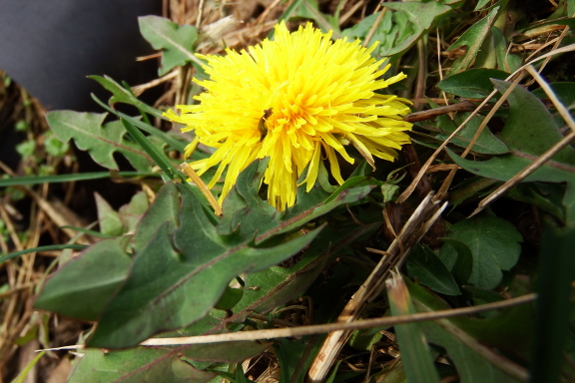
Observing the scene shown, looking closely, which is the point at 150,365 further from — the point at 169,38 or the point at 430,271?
the point at 169,38

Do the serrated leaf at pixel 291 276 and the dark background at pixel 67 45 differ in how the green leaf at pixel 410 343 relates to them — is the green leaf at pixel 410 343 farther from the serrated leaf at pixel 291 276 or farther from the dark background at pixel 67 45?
the dark background at pixel 67 45

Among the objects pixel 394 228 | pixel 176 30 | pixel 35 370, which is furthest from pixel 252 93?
pixel 35 370

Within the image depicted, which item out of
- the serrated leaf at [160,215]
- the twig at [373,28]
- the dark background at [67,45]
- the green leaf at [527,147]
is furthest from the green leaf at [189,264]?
the dark background at [67,45]

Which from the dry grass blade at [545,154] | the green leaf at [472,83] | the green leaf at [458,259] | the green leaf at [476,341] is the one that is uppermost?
the green leaf at [472,83]

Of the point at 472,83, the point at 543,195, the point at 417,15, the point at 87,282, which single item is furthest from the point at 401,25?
the point at 87,282

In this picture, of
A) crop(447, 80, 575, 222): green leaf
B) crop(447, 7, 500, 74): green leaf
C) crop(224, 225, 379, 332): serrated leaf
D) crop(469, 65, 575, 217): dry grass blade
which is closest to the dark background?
crop(224, 225, 379, 332): serrated leaf

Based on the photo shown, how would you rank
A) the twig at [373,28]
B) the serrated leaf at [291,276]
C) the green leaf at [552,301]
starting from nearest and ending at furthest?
1. the green leaf at [552,301]
2. the serrated leaf at [291,276]
3. the twig at [373,28]
